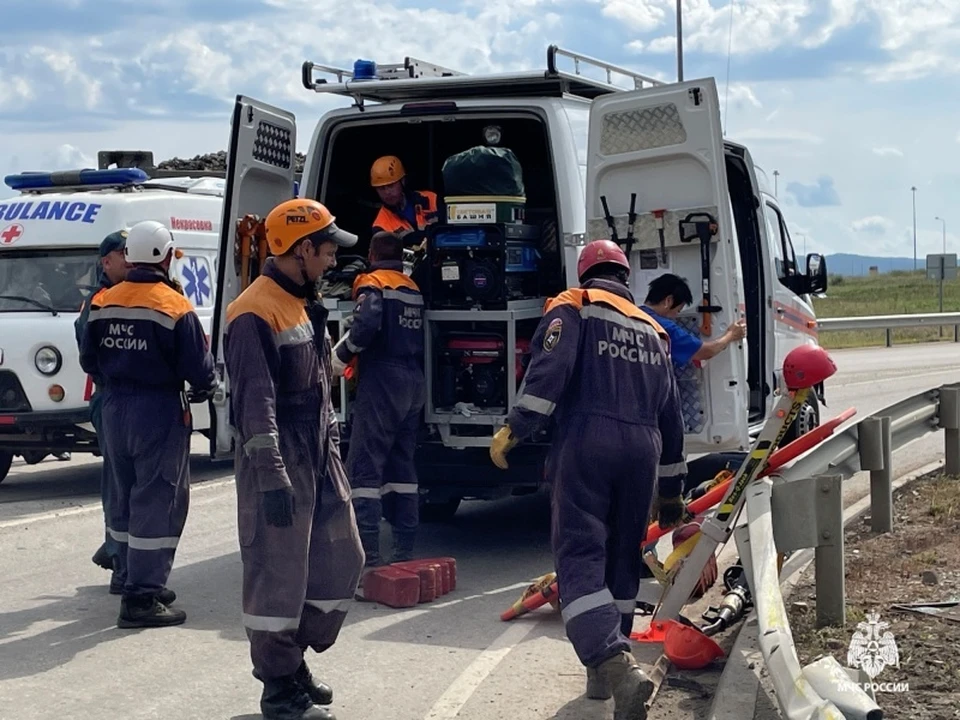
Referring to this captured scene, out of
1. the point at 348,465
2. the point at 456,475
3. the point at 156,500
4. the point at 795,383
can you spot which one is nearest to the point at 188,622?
the point at 156,500

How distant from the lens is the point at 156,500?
23.3 feet

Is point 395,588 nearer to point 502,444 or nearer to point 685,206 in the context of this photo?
point 502,444

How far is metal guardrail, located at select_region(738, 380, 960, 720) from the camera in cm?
432

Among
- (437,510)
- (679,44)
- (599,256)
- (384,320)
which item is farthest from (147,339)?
(679,44)

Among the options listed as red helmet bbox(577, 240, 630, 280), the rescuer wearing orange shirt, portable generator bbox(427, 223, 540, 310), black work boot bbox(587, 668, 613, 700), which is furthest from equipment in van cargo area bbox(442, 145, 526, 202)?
black work boot bbox(587, 668, 613, 700)

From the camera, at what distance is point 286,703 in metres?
5.35

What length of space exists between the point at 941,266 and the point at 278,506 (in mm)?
29156

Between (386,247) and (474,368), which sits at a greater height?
(386,247)

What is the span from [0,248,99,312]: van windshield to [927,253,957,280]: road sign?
79.4 feet

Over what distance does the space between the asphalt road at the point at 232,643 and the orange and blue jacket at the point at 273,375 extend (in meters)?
1.13

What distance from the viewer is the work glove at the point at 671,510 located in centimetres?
602

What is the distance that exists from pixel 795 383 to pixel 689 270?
81.2 inches

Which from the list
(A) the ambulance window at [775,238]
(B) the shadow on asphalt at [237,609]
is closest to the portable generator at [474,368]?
(B) the shadow on asphalt at [237,609]

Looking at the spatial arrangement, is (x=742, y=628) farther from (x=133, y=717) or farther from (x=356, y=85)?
(x=356, y=85)
